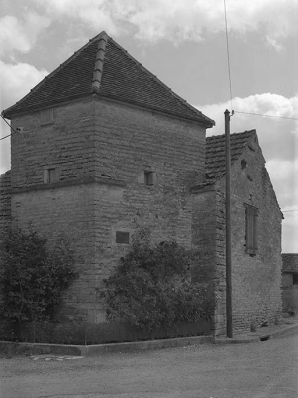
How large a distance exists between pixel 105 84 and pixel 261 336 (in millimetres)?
9454

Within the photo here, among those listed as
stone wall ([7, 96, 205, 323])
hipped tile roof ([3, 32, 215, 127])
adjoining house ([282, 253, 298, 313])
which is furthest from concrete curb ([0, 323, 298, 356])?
adjoining house ([282, 253, 298, 313])

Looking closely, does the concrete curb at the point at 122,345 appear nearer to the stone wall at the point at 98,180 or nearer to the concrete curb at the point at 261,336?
the concrete curb at the point at 261,336

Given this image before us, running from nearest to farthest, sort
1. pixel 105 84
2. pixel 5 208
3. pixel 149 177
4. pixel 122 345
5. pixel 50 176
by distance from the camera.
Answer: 1. pixel 122 345
2. pixel 105 84
3. pixel 50 176
4. pixel 149 177
5. pixel 5 208

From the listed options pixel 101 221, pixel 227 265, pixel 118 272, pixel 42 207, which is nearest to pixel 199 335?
→ pixel 227 265

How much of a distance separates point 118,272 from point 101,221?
5.02ft

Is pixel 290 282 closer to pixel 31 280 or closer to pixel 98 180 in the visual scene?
pixel 98 180

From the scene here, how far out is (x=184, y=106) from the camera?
70.6ft

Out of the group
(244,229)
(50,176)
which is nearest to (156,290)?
(50,176)

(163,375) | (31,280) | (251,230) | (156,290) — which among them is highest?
(251,230)

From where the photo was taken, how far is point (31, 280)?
18.4 metres

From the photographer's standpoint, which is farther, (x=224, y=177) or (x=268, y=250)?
(x=268, y=250)

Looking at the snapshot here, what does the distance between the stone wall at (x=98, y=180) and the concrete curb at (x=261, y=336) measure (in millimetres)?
3344

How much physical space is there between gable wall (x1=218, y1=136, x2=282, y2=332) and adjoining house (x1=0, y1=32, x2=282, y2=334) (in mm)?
88

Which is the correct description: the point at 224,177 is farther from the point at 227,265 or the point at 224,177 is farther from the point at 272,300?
the point at 272,300
